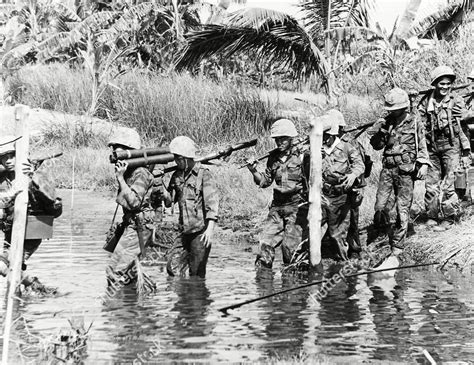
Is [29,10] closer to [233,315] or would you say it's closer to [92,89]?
[92,89]

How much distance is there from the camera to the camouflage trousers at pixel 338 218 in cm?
1217

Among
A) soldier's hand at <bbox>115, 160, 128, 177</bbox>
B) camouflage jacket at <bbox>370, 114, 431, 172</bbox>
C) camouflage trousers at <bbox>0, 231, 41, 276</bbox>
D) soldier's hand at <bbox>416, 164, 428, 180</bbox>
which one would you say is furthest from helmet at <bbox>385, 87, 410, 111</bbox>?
camouflage trousers at <bbox>0, 231, 41, 276</bbox>

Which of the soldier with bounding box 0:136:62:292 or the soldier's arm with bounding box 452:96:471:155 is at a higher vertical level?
the soldier's arm with bounding box 452:96:471:155

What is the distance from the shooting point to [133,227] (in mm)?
10062

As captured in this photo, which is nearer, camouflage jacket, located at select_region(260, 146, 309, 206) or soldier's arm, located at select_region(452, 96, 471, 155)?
camouflage jacket, located at select_region(260, 146, 309, 206)

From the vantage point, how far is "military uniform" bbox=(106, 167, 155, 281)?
995cm

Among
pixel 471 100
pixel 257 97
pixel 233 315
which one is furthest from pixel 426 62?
pixel 233 315

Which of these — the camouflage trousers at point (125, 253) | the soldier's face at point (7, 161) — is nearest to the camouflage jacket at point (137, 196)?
the camouflage trousers at point (125, 253)

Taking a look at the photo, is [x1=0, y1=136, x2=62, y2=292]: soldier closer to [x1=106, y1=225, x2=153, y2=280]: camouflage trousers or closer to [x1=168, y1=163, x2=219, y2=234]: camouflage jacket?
[x1=106, y1=225, x2=153, y2=280]: camouflage trousers

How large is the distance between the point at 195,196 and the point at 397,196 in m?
3.16

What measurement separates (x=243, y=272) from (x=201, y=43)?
8.63 meters

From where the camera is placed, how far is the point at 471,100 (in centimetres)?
1457

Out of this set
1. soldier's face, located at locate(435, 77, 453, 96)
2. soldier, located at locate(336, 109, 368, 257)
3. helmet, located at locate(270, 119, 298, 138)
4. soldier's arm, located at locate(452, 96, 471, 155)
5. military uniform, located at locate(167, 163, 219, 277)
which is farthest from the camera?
soldier's arm, located at locate(452, 96, 471, 155)

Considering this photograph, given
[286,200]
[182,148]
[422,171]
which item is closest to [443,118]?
[422,171]
